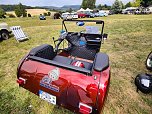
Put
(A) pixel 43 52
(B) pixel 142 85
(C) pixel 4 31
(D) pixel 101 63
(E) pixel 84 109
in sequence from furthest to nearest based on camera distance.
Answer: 1. (C) pixel 4 31
2. (B) pixel 142 85
3. (A) pixel 43 52
4. (D) pixel 101 63
5. (E) pixel 84 109

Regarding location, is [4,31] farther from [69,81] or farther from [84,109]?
[84,109]

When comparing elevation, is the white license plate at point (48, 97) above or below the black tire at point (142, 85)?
above

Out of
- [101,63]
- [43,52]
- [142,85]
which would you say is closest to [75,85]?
[101,63]

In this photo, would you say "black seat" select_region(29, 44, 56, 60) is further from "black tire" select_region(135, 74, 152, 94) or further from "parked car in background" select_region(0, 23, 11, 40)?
"parked car in background" select_region(0, 23, 11, 40)

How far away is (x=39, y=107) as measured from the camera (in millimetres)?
3492

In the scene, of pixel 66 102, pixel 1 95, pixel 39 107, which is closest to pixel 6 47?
pixel 1 95

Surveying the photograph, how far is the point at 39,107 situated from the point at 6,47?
19.7ft

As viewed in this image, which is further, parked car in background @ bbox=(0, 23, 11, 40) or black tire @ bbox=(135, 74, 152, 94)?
parked car in background @ bbox=(0, 23, 11, 40)

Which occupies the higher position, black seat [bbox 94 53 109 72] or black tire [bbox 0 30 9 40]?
black seat [bbox 94 53 109 72]

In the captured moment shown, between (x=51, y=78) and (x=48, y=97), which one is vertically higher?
(x=51, y=78)

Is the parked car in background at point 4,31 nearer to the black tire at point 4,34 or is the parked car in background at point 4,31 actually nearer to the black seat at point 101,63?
the black tire at point 4,34

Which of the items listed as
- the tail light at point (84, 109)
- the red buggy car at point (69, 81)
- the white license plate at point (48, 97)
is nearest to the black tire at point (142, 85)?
the red buggy car at point (69, 81)

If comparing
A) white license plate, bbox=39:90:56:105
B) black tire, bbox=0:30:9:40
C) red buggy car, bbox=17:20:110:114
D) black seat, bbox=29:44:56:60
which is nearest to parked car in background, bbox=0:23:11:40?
black tire, bbox=0:30:9:40

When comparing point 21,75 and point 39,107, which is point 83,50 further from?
point 21,75
